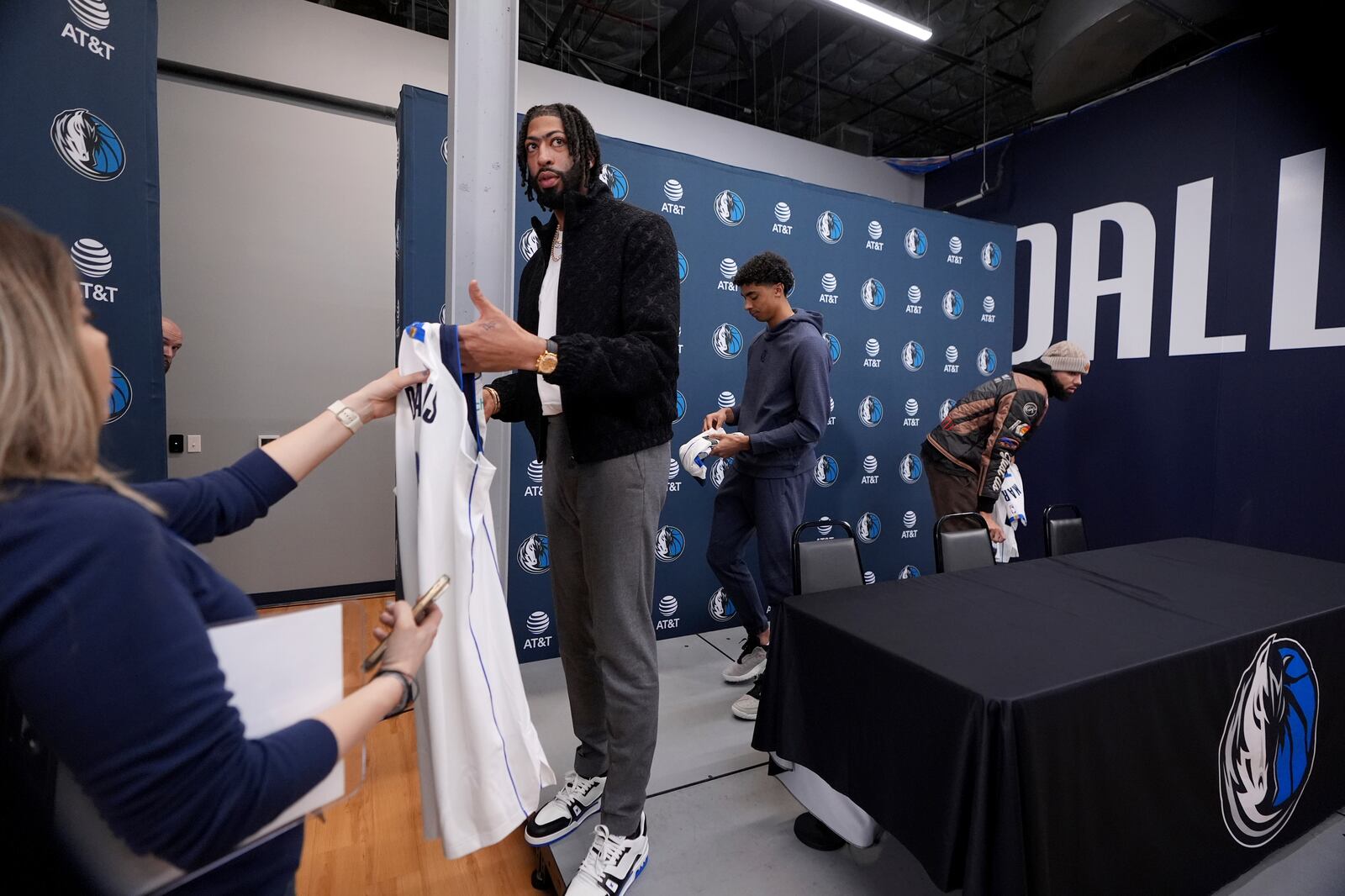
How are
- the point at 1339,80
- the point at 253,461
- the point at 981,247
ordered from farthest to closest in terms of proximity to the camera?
the point at 981,247, the point at 1339,80, the point at 253,461

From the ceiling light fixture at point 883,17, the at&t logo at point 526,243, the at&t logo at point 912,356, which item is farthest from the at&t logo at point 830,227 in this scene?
the at&t logo at point 526,243

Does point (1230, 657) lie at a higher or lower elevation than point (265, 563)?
higher

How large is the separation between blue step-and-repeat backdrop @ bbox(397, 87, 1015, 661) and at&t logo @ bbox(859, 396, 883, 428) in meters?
0.01

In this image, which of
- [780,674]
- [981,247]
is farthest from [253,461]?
[981,247]

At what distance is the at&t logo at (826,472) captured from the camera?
3.70 meters

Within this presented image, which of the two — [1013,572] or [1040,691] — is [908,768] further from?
[1013,572]

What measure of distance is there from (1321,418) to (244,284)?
5.90 metres

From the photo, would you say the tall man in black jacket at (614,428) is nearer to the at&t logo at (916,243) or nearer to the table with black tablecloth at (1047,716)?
the table with black tablecloth at (1047,716)

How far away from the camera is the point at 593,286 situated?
1343 millimetres

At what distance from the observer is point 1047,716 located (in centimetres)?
104

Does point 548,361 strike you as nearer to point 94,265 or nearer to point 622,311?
point 622,311

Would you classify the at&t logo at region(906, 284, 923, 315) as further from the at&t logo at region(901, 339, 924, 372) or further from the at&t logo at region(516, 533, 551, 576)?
the at&t logo at region(516, 533, 551, 576)

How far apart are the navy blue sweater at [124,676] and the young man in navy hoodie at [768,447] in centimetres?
187

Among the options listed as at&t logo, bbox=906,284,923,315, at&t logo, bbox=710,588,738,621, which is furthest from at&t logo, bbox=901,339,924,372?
at&t logo, bbox=710,588,738,621
